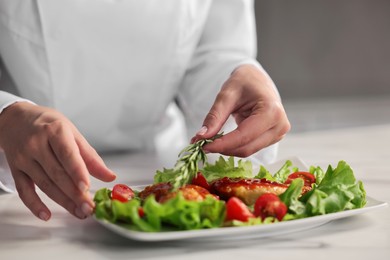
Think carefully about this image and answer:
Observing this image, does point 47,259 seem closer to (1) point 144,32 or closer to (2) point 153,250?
(2) point 153,250

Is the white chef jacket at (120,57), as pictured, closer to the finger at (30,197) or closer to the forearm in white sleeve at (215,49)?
Result: the forearm in white sleeve at (215,49)

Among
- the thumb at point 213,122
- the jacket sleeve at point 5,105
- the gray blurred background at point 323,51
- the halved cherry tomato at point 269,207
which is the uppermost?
the thumb at point 213,122

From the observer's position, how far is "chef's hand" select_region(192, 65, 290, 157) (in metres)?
1.17

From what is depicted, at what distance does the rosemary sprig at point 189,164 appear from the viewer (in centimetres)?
103

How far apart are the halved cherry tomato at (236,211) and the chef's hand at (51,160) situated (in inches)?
7.1

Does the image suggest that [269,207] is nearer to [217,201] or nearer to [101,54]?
[217,201]

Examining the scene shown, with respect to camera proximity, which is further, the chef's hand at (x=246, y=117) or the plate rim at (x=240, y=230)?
the chef's hand at (x=246, y=117)

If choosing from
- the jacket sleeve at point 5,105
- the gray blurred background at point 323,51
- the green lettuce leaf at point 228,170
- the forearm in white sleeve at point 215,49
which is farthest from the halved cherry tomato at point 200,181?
the gray blurred background at point 323,51

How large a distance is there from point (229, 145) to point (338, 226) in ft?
0.71

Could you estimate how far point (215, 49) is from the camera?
→ 1765mm

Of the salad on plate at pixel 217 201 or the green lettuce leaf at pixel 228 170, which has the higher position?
the salad on plate at pixel 217 201

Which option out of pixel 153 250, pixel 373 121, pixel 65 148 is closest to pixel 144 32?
pixel 65 148

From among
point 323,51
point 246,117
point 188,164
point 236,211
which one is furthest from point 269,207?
point 323,51

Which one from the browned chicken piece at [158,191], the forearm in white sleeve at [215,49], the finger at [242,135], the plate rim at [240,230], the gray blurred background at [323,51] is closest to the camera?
the plate rim at [240,230]
